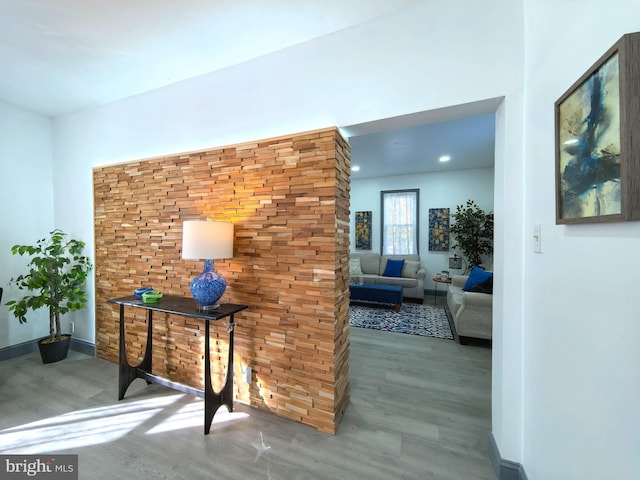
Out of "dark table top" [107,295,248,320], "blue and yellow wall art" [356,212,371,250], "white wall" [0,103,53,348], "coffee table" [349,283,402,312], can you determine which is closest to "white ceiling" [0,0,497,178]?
"white wall" [0,103,53,348]

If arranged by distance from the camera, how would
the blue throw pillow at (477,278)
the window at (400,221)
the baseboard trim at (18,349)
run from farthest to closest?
the window at (400,221), the blue throw pillow at (477,278), the baseboard trim at (18,349)

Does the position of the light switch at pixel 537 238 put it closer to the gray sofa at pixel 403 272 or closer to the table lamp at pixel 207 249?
the table lamp at pixel 207 249

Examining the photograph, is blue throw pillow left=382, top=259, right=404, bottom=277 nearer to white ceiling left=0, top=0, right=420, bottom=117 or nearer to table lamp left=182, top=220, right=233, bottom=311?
table lamp left=182, top=220, right=233, bottom=311

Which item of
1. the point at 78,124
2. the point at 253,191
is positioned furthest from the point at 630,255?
the point at 78,124

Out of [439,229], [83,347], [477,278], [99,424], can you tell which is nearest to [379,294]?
[477,278]

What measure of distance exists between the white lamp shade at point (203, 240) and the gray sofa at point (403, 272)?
3683mm

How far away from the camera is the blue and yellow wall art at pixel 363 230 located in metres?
6.05

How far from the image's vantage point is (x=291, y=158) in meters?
1.80

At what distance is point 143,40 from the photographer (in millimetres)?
1821

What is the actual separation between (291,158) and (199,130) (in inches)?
40.1

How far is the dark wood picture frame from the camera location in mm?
668

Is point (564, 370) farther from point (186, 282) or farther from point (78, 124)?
point (78, 124)

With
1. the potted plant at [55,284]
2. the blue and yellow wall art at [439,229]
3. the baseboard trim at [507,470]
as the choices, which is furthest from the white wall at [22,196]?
the blue and yellow wall art at [439,229]

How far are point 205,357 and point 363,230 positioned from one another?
16.2ft
